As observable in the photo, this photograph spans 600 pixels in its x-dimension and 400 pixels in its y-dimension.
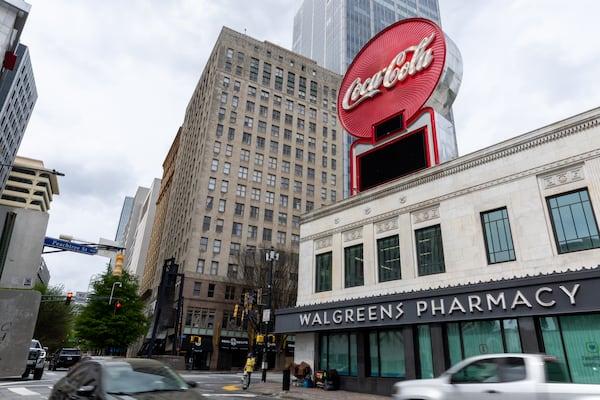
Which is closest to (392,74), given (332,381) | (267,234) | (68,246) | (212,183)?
(332,381)

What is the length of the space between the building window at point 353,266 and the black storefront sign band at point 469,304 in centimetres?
182

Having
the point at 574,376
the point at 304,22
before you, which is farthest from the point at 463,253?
the point at 304,22

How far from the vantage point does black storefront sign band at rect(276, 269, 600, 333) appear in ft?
45.6

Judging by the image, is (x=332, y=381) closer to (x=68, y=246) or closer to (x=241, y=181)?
(x=68, y=246)

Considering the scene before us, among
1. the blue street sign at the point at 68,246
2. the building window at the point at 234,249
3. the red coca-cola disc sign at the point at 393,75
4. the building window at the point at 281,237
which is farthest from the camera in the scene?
the building window at the point at 281,237

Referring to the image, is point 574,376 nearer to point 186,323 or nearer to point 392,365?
point 392,365

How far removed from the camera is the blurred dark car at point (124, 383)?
20.4 feet

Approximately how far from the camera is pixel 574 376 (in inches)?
546

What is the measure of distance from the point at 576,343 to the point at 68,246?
22.8 m

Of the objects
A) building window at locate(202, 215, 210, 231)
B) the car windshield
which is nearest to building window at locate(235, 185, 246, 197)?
building window at locate(202, 215, 210, 231)

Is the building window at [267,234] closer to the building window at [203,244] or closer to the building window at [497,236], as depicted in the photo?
the building window at [203,244]

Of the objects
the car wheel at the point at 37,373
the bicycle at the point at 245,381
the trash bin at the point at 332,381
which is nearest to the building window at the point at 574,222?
the trash bin at the point at 332,381

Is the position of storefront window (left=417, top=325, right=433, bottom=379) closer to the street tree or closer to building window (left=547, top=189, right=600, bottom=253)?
building window (left=547, top=189, right=600, bottom=253)

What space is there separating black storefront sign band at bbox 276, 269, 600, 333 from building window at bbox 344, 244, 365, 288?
182cm
